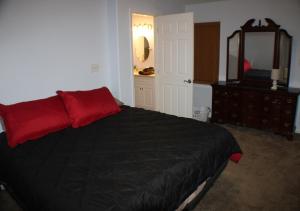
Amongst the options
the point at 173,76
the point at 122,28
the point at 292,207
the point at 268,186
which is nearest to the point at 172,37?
the point at 173,76

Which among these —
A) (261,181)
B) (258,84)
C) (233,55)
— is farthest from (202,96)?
(261,181)

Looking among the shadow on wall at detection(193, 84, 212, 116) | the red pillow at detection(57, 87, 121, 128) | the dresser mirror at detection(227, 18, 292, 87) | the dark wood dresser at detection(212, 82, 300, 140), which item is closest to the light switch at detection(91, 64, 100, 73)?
the red pillow at detection(57, 87, 121, 128)

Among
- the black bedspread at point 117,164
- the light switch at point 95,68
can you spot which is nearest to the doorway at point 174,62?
the light switch at point 95,68

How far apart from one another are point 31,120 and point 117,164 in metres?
1.13

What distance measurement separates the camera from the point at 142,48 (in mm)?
5906

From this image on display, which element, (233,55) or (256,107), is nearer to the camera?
(256,107)

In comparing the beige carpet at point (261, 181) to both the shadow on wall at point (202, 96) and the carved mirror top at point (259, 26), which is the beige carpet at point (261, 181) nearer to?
the shadow on wall at point (202, 96)

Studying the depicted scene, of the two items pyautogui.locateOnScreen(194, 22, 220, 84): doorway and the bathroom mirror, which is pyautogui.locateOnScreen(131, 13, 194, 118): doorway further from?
the bathroom mirror

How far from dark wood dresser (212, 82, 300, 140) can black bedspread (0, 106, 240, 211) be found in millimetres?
1792

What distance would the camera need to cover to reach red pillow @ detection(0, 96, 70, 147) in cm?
247

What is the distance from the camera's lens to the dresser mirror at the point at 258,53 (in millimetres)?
4195

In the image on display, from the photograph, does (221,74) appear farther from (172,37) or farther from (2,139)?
(2,139)

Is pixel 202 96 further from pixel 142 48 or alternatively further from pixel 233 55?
pixel 142 48

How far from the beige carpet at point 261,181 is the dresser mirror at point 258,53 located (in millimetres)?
1172
